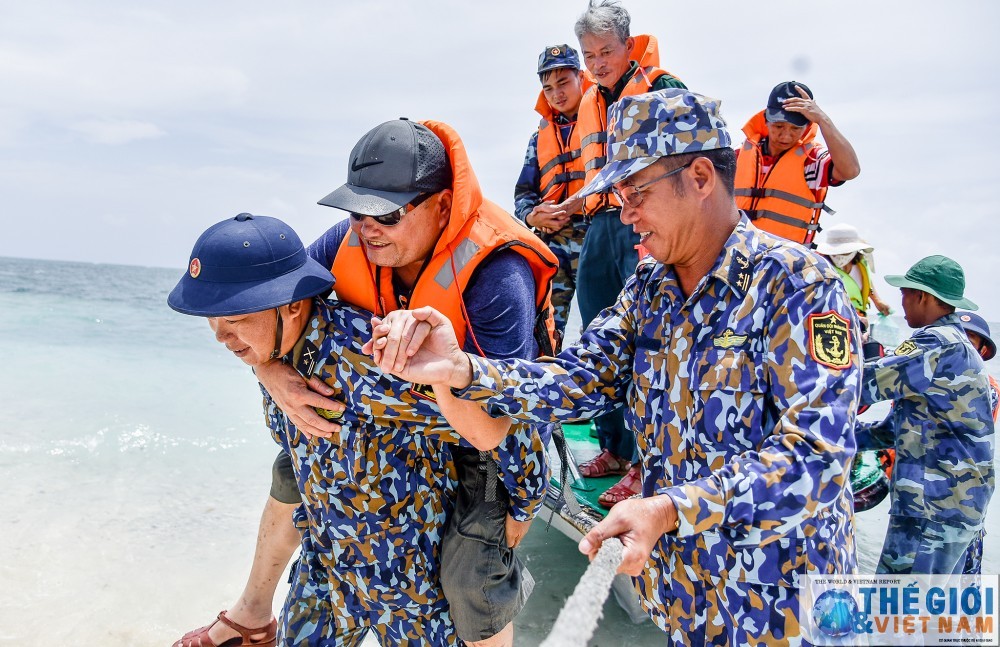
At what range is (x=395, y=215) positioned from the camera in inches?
92.0

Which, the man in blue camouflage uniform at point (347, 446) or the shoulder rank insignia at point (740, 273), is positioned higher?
the shoulder rank insignia at point (740, 273)

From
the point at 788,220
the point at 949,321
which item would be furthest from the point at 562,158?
the point at 949,321

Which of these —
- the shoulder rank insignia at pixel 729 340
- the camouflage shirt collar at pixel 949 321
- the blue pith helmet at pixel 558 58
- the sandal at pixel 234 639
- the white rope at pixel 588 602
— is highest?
the blue pith helmet at pixel 558 58

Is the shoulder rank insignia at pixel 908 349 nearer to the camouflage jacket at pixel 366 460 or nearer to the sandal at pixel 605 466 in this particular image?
the sandal at pixel 605 466

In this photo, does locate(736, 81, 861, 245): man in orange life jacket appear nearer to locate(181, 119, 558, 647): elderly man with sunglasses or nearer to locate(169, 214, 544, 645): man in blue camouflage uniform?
locate(181, 119, 558, 647): elderly man with sunglasses

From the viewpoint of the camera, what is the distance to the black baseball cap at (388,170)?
7.42ft

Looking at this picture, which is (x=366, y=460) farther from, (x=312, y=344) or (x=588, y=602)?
(x=588, y=602)

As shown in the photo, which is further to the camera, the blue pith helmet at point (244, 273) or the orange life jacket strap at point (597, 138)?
the orange life jacket strap at point (597, 138)

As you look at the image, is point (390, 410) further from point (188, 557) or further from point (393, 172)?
point (188, 557)

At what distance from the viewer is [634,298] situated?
202 centimetres

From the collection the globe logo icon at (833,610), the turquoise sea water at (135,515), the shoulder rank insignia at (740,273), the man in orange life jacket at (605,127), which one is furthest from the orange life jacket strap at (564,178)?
the globe logo icon at (833,610)

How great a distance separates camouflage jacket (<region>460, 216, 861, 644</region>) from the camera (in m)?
1.40

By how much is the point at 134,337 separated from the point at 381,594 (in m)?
18.4

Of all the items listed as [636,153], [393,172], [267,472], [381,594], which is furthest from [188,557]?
[636,153]
